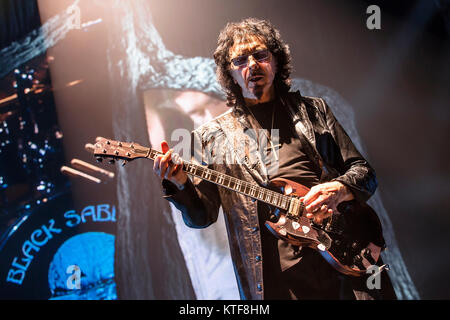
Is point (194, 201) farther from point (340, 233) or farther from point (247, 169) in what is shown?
point (340, 233)

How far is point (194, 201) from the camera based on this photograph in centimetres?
180

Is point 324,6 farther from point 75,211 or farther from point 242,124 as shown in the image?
point 75,211

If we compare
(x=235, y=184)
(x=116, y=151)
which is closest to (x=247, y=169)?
(x=235, y=184)

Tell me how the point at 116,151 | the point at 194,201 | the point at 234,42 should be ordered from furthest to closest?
the point at 234,42 → the point at 116,151 → the point at 194,201

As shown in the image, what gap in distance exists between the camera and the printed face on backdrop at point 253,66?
6.53ft

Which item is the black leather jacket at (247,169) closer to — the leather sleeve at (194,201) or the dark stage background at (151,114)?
the leather sleeve at (194,201)

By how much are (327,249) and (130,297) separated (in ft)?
6.73

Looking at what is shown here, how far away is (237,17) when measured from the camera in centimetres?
334

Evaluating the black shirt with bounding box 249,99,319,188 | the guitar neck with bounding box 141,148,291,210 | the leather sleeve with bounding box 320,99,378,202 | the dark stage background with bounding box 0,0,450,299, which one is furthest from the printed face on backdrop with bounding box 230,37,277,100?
the dark stage background with bounding box 0,0,450,299

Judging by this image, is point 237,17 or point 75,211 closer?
point 75,211

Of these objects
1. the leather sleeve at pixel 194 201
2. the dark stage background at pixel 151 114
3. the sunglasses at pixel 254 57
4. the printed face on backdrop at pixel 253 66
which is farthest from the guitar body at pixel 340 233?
the dark stage background at pixel 151 114

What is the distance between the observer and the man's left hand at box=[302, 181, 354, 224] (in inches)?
65.9

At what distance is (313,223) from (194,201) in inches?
24.8
